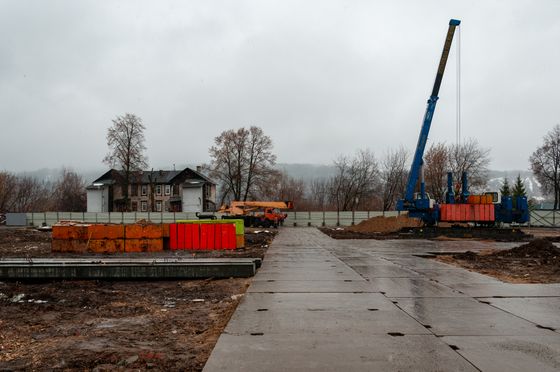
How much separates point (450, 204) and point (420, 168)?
137 inches

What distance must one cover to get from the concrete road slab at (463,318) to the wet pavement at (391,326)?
0.5 inches

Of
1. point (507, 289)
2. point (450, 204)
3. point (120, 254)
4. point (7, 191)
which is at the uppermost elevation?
point (7, 191)

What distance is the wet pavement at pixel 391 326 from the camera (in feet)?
14.4

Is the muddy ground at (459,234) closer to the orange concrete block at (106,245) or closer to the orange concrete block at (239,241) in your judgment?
the orange concrete block at (239,241)

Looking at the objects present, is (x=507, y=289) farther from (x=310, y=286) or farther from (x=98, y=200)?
(x=98, y=200)

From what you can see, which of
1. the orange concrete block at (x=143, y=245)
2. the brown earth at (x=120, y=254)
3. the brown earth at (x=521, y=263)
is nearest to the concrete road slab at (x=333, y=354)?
the brown earth at (x=521, y=263)

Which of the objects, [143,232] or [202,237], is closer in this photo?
[143,232]

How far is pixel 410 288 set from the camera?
8.96m

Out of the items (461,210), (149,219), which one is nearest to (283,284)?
(461,210)

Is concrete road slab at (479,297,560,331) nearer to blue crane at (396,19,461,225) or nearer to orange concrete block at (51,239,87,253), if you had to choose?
orange concrete block at (51,239,87,253)

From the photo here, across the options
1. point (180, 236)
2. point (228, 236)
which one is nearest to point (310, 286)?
point (228, 236)

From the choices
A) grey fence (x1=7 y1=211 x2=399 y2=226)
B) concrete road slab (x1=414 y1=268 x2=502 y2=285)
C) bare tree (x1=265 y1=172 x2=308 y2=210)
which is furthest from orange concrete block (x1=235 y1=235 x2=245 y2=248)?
bare tree (x1=265 y1=172 x2=308 y2=210)

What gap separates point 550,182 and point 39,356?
3054 inches

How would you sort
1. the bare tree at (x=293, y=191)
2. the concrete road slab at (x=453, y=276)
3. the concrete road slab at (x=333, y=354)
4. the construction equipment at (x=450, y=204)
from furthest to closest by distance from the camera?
the bare tree at (x=293, y=191)
the construction equipment at (x=450, y=204)
the concrete road slab at (x=453, y=276)
the concrete road slab at (x=333, y=354)
